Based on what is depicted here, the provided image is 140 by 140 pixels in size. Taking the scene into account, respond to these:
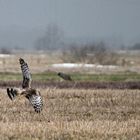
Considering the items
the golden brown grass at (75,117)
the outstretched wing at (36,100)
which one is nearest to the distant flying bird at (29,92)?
the outstretched wing at (36,100)

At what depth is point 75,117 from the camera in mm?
16234

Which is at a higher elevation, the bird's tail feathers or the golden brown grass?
the bird's tail feathers

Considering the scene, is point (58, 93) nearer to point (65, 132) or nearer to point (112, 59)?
point (65, 132)

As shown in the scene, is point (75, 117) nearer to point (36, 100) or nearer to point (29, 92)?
point (36, 100)

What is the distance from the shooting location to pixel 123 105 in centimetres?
2028

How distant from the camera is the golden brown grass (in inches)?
505

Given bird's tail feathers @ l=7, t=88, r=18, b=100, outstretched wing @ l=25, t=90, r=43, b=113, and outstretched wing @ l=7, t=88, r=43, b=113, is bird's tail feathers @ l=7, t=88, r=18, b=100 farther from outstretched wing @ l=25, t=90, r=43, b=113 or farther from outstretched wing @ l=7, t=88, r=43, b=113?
outstretched wing @ l=25, t=90, r=43, b=113

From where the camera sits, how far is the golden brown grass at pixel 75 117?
12.8 metres

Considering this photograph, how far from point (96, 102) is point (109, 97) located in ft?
7.40

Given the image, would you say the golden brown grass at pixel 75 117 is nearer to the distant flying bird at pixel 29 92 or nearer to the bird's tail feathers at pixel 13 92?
the distant flying bird at pixel 29 92

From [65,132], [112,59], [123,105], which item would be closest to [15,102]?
[123,105]

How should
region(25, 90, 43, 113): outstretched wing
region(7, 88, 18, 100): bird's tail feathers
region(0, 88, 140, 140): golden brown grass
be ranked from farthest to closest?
region(7, 88, 18, 100): bird's tail feathers, region(25, 90, 43, 113): outstretched wing, region(0, 88, 140, 140): golden brown grass

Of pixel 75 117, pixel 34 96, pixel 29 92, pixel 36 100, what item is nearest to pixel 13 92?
pixel 29 92

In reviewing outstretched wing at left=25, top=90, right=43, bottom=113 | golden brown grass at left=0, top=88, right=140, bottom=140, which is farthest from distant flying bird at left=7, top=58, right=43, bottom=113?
golden brown grass at left=0, top=88, right=140, bottom=140
